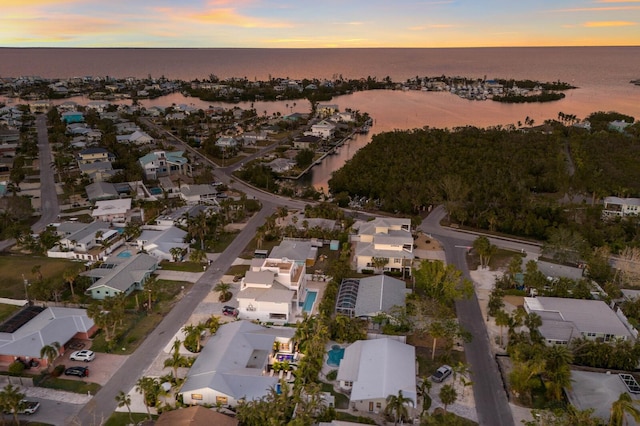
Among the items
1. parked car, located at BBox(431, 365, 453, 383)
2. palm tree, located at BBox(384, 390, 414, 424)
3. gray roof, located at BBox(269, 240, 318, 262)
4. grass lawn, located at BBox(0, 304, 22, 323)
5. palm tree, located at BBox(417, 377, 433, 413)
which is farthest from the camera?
gray roof, located at BBox(269, 240, 318, 262)

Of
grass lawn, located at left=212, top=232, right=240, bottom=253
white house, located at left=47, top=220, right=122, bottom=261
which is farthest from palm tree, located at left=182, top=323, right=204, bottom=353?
white house, located at left=47, top=220, right=122, bottom=261

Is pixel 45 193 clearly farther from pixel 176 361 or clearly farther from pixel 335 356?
pixel 335 356

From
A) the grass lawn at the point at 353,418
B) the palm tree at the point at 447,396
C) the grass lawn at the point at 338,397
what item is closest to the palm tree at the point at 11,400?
the grass lawn at the point at 338,397

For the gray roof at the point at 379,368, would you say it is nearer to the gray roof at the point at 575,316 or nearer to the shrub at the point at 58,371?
the gray roof at the point at 575,316

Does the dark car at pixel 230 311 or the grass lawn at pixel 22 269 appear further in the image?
the grass lawn at pixel 22 269

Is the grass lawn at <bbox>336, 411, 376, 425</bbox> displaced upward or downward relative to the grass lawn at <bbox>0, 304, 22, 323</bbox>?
downward

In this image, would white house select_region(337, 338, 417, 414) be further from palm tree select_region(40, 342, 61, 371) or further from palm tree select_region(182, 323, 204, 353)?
palm tree select_region(40, 342, 61, 371)
